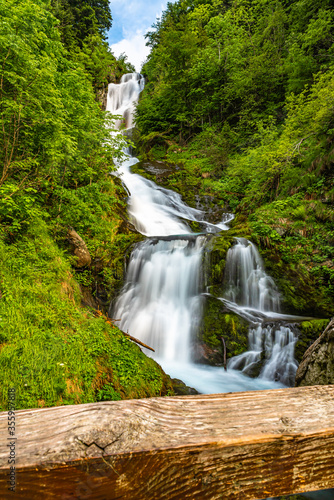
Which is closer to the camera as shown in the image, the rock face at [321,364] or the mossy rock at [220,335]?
the rock face at [321,364]

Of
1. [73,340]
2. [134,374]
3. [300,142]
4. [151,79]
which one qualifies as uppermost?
[151,79]

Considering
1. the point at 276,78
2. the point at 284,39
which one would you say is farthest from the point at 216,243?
the point at 284,39

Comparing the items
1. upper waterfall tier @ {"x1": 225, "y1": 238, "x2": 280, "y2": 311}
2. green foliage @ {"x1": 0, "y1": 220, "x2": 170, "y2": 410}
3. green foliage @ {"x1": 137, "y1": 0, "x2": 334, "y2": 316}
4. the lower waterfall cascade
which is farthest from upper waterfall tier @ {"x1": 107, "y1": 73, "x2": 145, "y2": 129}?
green foliage @ {"x1": 0, "y1": 220, "x2": 170, "y2": 410}

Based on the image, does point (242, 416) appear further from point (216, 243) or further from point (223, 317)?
point (216, 243)

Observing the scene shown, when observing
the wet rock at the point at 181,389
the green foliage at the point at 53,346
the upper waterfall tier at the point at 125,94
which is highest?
the upper waterfall tier at the point at 125,94

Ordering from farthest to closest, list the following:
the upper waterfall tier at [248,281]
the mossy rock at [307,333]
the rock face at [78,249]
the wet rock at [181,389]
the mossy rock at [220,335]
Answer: the upper waterfall tier at [248,281]
the rock face at [78,249]
the mossy rock at [220,335]
the mossy rock at [307,333]
the wet rock at [181,389]

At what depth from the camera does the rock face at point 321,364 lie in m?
2.42

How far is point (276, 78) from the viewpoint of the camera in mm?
14766

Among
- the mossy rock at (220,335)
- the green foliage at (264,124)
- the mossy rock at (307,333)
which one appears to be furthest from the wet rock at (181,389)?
the green foliage at (264,124)

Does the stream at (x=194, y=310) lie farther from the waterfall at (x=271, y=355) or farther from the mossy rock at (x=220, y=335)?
the mossy rock at (x=220, y=335)

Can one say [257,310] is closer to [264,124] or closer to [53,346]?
[53,346]

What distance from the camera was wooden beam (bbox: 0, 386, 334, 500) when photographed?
636 mm

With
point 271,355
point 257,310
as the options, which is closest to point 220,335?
point 271,355

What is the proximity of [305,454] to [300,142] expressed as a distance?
33.8 feet
